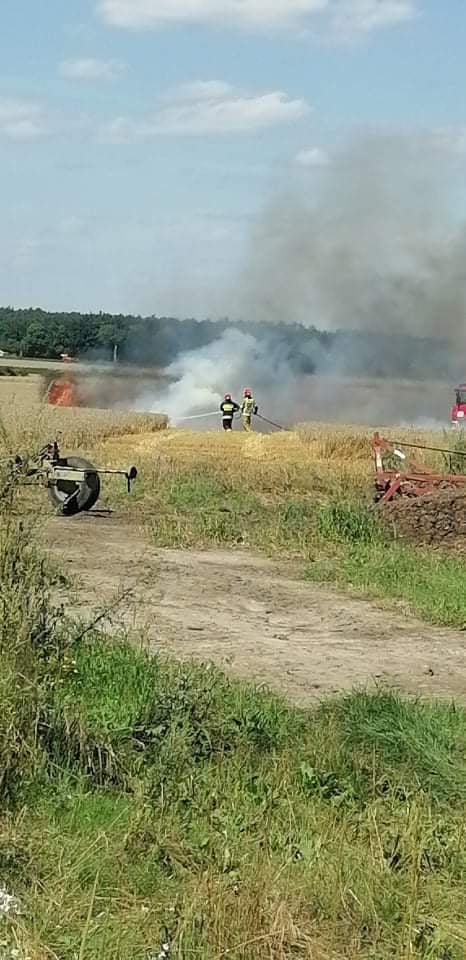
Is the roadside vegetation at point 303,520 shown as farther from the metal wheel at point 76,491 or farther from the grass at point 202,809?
the grass at point 202,809

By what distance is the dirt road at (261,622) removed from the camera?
374 inches

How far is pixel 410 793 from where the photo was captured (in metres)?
6.39

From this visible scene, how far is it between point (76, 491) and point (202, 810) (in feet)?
37.6

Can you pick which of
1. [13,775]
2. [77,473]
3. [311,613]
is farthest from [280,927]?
[77,473]

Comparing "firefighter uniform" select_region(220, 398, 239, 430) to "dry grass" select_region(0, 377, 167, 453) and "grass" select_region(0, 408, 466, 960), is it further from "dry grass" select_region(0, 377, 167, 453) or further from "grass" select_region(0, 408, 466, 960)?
"grass" select_region(0, 408, 466, 960)

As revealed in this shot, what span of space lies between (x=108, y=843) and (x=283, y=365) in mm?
45255

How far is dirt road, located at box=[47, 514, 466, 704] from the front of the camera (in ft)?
31.2

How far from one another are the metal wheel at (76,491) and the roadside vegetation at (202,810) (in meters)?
8.75

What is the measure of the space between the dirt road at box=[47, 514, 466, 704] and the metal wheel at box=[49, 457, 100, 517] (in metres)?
1.66

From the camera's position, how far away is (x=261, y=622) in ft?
37.5

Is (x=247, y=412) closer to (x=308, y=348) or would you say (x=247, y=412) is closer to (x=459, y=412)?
(x=459, y=412)

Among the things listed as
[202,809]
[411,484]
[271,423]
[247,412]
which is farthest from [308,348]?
[202,809]

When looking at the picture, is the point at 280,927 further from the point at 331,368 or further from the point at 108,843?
the point at 331,368

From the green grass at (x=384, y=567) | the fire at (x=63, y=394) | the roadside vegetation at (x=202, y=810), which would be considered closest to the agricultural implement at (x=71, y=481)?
the green grass at (x=384, y=567)
